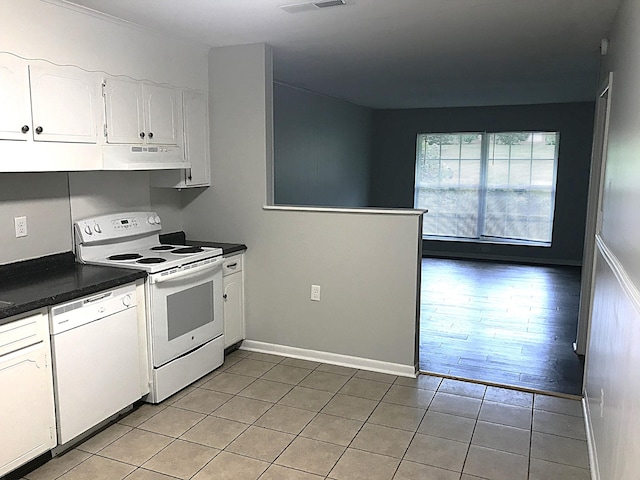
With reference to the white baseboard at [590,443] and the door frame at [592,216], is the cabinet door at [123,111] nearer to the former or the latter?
the door frame at [592,216]

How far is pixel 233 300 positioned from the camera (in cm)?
411

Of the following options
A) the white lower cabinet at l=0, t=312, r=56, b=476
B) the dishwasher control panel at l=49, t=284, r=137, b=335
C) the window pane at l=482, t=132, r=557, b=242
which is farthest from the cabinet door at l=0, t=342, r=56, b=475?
→ the window pane at l=482, t=132, r=557, b=242

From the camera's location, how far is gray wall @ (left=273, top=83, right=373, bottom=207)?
603 cm

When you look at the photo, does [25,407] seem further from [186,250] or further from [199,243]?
[199,243]

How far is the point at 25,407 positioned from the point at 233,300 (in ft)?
5.96

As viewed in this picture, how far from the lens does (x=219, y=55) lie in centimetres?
405

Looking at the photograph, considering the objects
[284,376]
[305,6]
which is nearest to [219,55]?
[305,6]

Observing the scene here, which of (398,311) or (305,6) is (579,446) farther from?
(305,6)

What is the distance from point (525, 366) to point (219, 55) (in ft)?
10.8

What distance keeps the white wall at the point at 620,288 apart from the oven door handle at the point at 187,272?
238 cm

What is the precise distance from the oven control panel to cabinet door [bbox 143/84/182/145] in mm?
575

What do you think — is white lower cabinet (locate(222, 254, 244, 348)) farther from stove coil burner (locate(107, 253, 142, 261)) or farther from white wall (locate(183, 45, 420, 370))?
stove coil burner (locate(107, 253, 142, 261))

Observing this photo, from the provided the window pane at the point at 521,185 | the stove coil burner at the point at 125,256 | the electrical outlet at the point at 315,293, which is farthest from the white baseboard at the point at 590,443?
the window pane at the point at 521,185

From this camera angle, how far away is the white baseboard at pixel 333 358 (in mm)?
3836
